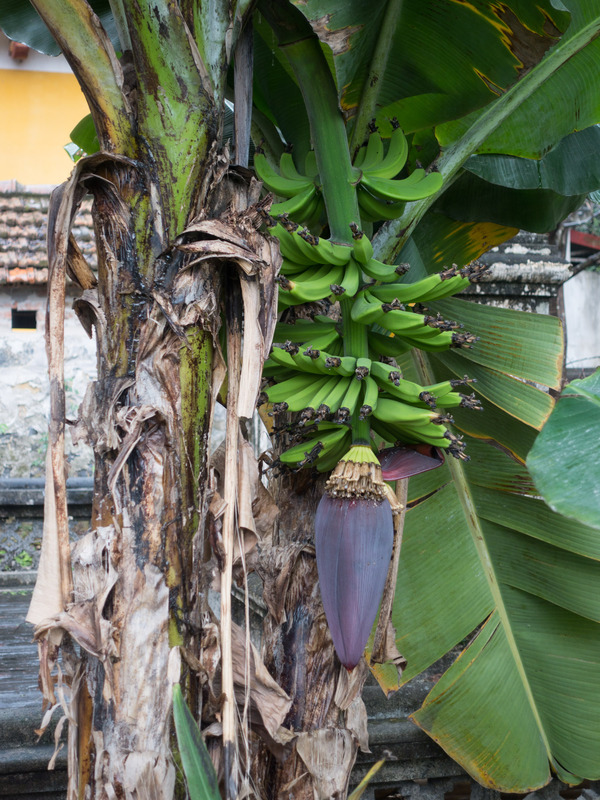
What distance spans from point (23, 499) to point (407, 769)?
207 centimetres

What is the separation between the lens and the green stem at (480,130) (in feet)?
3.36

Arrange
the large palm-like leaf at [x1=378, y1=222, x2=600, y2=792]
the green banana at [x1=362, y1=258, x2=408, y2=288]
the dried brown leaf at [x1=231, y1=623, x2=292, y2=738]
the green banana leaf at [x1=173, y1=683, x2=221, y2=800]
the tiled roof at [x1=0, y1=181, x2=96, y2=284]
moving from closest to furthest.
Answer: the green banana leaf at [x1=173, y1=683, x2=221, y2=800]
the dried brown leaf at [x1=231, y1=623, x2=292, y2=738]
the green banana at [x1=362, y1=258, x2=408, y2=288]
the large palm-like leaf at [x1=378, y1=222, x2=600, y2=792]
the tiled roof at [x1=0, y1=181, x2=96, y2=284]

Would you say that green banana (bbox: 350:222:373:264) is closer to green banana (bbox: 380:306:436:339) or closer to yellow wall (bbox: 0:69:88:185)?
green banana (bbox: 380:306:436:339)

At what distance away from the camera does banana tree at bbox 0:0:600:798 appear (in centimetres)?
73

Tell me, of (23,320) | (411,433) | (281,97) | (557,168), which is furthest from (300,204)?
(23,320)

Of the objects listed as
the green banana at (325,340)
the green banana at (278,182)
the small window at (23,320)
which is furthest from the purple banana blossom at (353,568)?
the small window at (23,320)

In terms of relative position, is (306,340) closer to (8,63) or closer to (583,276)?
(8,63)

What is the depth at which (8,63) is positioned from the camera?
5.73 metres

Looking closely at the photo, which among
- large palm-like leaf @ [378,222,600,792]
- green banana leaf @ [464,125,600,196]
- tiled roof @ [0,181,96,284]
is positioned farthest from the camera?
tiled roof @ [0,181,96,284]

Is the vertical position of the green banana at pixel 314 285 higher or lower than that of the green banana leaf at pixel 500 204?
lower

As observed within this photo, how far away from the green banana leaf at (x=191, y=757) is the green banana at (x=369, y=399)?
14.9 inches

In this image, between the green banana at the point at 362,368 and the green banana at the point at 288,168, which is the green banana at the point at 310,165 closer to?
the green banana at the point at 288,168

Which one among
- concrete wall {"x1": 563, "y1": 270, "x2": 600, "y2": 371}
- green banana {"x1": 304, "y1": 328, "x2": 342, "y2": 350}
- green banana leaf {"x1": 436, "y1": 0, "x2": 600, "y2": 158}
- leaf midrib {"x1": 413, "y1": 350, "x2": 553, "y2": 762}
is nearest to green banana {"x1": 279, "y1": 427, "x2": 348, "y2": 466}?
green banana {"x1": 304, "y1": 328, "x2": 342, "y2": 350}

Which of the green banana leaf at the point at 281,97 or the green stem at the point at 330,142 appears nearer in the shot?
the green stem at the point at 330,142
